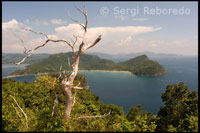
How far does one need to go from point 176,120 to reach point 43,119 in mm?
21482

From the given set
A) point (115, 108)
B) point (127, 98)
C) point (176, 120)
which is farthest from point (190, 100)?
point (127, 98)

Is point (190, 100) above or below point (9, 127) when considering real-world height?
below

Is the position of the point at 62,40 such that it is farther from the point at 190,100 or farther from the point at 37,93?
the point at 37,93

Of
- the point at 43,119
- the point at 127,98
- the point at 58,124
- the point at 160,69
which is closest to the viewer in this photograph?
the point at 58,124

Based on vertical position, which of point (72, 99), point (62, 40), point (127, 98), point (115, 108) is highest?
point (62, 40)

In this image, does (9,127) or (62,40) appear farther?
(9,127)

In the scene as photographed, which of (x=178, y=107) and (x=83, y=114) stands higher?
(x=83, y=114)

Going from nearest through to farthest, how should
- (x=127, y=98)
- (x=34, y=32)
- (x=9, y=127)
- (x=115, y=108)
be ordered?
1. (x=34, y=32)
2. (x=9, y=127)
3. (x=115, y=108)
4. (x=127, y=98)

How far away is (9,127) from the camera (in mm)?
6125

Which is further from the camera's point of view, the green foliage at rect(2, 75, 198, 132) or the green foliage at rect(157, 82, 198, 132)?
the green foliage at rect(157, 82, 198, 132)

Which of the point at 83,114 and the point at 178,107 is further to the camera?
the point at 178,107

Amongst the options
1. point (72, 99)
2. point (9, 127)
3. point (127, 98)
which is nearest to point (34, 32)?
point (72, 99)

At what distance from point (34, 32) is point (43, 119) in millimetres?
3219

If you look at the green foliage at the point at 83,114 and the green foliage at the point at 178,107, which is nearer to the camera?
the green foliage at the point at 83,114
